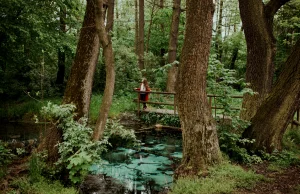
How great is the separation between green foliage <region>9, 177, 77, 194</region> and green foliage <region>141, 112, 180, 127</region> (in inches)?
280

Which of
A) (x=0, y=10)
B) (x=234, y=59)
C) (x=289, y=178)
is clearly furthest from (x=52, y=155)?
(x=234, y=59)

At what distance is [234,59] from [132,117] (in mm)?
13646

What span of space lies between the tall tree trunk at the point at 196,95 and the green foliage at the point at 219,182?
32 cm

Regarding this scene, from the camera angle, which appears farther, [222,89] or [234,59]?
[234,59]

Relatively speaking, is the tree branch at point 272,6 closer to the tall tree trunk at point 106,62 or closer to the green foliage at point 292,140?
the green foliage at point 292,140

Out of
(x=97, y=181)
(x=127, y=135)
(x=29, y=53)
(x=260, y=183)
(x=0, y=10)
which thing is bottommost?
(x=97, y=181)

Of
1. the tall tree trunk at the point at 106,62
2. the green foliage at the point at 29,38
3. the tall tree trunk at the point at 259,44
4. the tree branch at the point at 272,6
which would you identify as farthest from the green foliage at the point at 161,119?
the tall tree trunk at the point at 106,62

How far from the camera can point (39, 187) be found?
552cm

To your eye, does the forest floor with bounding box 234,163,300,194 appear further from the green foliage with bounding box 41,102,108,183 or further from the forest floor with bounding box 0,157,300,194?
the green foliage with bounding box 41,102,108,183

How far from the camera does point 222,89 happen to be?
23.8 ft

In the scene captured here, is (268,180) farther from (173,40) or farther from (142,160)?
(173,40)

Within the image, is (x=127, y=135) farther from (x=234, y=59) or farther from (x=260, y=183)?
(x=234, y=59)

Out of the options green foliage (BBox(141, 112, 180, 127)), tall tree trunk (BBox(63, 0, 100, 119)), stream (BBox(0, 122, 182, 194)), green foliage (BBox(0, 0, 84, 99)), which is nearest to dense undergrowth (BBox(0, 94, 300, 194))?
stream (BBox(0, 122, 182, 194))

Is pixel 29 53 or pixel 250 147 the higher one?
pixel 29 53
